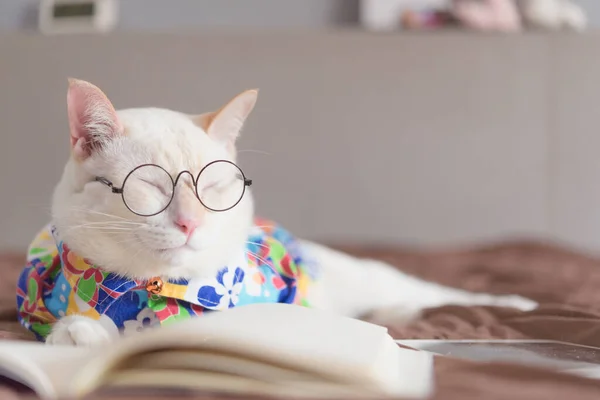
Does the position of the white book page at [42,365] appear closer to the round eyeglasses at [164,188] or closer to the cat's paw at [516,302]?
the round eyeglasses at [164,188]

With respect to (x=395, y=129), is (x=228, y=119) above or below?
below

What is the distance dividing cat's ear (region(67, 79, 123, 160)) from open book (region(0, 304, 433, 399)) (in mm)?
306

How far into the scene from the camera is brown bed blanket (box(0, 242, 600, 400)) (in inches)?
24.3

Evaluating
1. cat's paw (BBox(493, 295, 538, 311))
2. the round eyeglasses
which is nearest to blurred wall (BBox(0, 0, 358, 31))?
cat's paw (BBox(493, 295, 538, 311))

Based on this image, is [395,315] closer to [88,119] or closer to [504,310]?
[504,310]

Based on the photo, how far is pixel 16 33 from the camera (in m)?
2.27

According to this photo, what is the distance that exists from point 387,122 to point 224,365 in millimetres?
1774

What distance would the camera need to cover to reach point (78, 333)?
30.2 inches

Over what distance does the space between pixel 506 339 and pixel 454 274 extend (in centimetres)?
79

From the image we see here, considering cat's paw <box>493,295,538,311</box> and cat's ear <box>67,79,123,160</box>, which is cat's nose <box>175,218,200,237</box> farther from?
cat's paw <box>493,295,538,311</box>

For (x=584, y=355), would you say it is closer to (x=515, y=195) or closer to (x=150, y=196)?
(x=150, y=196)

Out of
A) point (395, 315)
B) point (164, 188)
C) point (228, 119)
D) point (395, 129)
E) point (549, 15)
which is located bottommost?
point (395, 315)

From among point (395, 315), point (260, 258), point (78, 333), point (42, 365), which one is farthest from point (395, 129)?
point (42, 365)

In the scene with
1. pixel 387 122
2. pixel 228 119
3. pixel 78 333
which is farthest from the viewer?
pixel 387 122
